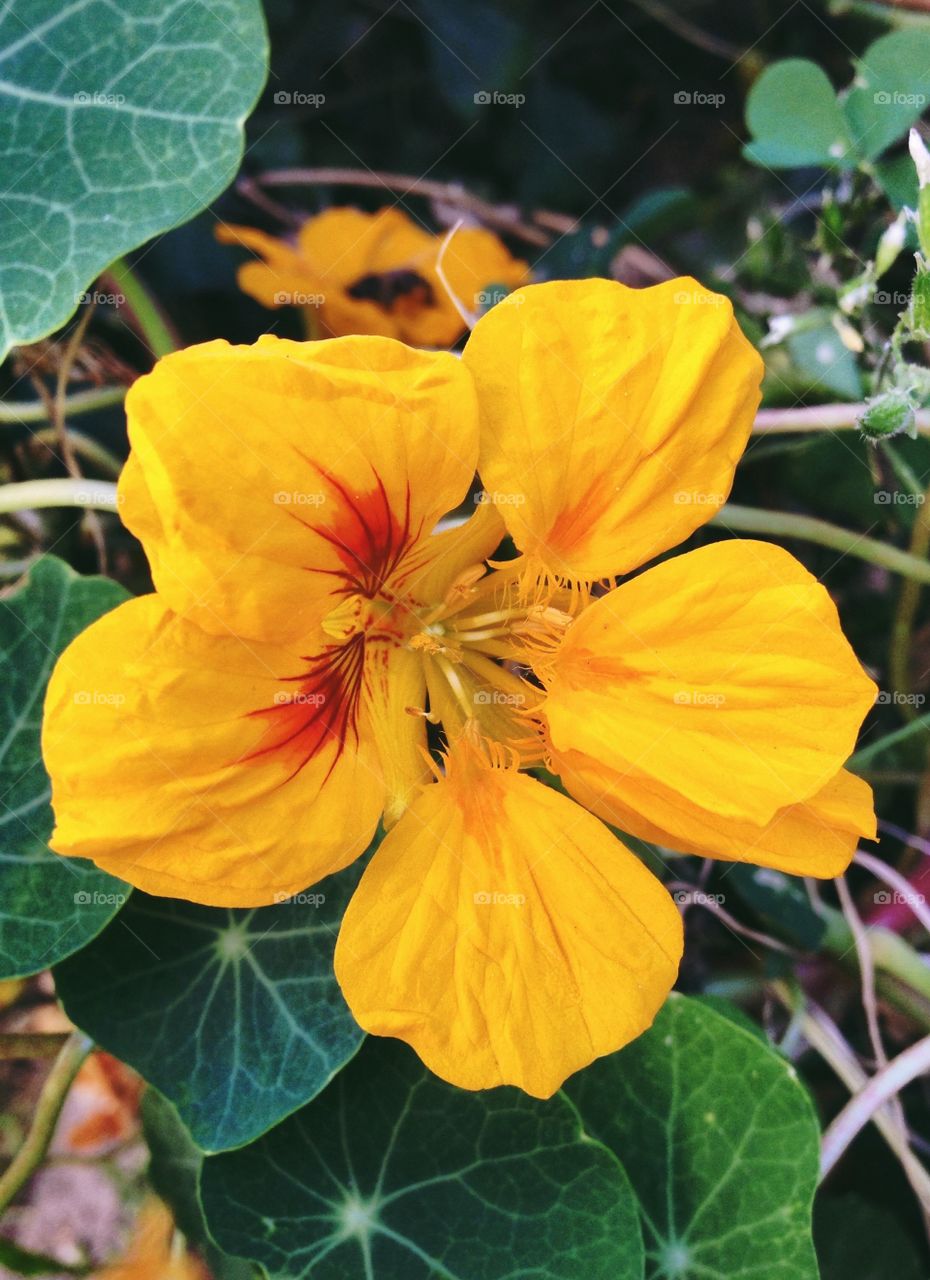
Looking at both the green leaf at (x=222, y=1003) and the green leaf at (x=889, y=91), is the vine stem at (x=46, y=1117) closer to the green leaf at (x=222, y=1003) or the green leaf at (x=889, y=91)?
the green leaf at (x=222, y=1003)

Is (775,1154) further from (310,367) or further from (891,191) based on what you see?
(891,191)

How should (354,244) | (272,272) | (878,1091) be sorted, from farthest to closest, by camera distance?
(354,244), (272,272), (878,1091)

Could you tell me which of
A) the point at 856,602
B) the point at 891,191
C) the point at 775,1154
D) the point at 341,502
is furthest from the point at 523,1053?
the point at 891,191

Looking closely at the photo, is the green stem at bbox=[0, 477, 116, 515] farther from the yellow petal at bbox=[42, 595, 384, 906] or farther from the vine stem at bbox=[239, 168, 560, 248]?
the vine stem at bbox=[239, 168, 560, 248]

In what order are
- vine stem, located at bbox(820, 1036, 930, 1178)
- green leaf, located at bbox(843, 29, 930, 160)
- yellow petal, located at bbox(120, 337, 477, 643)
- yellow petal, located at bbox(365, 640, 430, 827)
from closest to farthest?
yellow petal, located at bbox(120, 337, 477, 643) < yellow petal, located at bbox(365, 640, 430, 827) < vine stem, located at bbox(820, 1036, 930, 1178) < green leaf, located at bbox(843, 29, 930, 160)

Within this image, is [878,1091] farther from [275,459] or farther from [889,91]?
[889,91]

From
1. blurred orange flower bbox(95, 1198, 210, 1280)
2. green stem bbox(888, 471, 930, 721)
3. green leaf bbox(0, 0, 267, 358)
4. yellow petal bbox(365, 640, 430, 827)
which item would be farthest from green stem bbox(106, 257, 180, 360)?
blurred orange flower bbox(95, 1198, 210, 1280)

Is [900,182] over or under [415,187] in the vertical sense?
over

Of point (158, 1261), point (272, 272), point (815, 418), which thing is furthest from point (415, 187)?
point (158, 1261)
